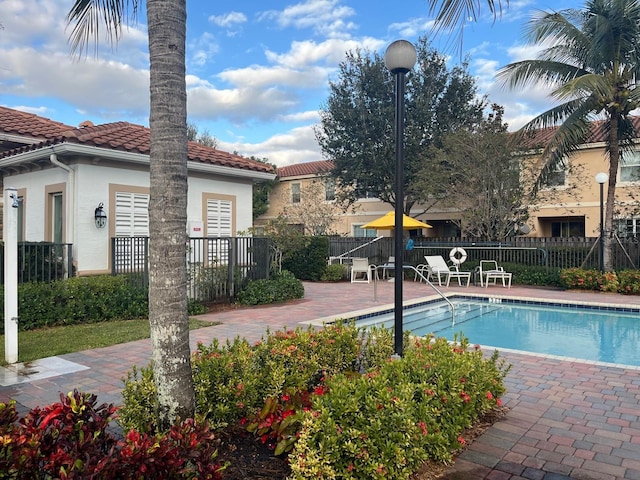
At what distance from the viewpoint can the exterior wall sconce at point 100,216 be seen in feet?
33.6

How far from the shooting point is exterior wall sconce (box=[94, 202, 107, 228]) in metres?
10.2

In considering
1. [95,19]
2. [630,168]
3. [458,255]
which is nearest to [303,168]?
[458,255]

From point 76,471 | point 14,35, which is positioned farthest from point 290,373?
point 14,35

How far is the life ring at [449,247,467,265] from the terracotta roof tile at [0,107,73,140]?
12828 millimetres

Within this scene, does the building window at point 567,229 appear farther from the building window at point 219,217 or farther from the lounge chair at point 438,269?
the building window at point 219,217

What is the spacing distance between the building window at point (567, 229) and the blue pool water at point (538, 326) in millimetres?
13557

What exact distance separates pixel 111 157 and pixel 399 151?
763cm

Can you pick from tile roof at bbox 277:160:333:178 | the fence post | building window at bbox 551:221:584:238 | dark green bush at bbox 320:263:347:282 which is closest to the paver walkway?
the fence post

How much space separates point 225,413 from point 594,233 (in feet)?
75.7

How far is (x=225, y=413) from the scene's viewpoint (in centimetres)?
344

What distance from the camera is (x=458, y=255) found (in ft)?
60.3

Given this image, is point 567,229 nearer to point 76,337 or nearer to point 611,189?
point 611,189

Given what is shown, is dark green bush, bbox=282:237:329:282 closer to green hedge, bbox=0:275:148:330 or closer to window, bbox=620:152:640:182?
green hedge, bbox=0:275:148:330

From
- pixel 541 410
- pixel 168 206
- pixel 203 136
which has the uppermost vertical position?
pixel 203 136
